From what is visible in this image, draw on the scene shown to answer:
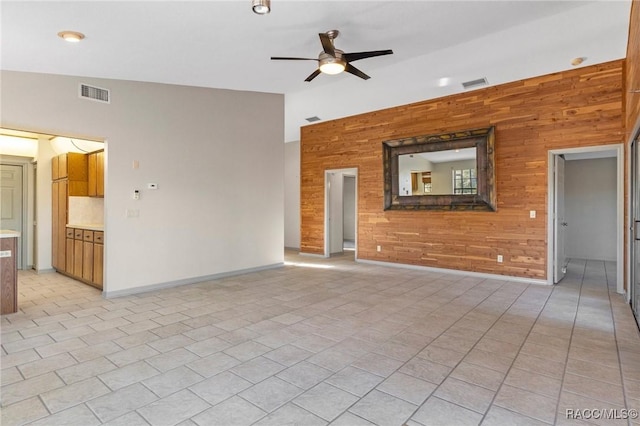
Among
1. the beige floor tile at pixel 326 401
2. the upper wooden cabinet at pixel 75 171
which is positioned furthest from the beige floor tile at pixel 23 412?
the upper wooden cabinet at pixel 75 171

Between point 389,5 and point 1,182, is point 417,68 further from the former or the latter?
point 1,182

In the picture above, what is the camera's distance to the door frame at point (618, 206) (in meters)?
4.88

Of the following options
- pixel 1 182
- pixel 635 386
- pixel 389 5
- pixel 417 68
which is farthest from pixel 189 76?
pixel 635 386

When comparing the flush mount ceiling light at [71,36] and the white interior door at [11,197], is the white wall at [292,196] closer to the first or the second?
the white interior door at [11,197]

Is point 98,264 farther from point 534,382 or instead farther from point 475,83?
point 475,83

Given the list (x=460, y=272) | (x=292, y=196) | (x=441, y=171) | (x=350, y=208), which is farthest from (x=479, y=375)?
(x=350, y=208)

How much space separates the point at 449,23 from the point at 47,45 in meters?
4.31

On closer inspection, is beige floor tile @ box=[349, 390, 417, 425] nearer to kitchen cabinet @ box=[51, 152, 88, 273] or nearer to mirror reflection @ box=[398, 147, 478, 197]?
mirror reflection @ box=[398, 147, 478, 197]

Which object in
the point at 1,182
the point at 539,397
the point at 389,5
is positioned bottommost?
the point at 539,397

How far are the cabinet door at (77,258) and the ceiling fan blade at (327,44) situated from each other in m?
4.74

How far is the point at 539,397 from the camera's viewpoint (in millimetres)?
2254

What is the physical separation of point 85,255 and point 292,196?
224 inches

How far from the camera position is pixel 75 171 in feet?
19.5

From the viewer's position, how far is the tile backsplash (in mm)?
6152
